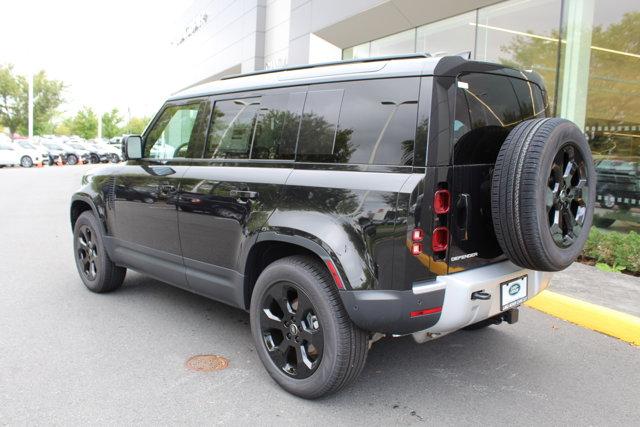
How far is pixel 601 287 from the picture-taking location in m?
5.49

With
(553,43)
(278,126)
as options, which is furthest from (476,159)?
(553,43)

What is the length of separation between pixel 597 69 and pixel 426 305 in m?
7.66

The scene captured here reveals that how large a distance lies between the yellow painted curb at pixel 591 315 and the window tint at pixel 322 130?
9.70 feet

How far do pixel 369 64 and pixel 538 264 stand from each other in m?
1.50

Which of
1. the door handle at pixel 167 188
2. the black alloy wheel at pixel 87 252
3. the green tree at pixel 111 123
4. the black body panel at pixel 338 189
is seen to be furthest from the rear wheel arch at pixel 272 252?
the green tree at pixel 111 123

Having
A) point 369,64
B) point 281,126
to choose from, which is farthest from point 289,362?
point 369,64

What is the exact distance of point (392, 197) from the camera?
2.79 meters

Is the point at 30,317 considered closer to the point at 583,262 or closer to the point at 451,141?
the point at 451,141

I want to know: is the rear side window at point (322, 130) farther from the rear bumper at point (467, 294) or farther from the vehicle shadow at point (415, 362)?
the vehicle shadow at point (415, 362)

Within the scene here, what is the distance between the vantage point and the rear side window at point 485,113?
2.97 metres

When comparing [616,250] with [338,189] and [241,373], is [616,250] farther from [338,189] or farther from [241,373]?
[241,373]

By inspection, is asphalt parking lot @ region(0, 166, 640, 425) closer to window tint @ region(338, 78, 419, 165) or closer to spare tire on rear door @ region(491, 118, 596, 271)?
spare tire on rear door @ region(491, 118, 596, 271)

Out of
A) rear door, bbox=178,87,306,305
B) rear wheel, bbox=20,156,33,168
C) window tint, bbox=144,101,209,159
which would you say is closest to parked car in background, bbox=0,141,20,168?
rear wheel, bbox=20,156,33,168

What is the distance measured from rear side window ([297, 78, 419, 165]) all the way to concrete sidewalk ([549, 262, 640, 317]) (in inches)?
123
